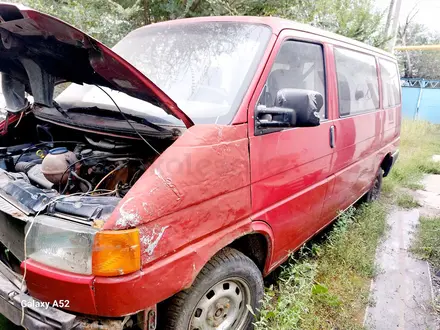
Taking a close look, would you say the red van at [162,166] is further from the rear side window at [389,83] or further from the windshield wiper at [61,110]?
the rear side window at [389,83]

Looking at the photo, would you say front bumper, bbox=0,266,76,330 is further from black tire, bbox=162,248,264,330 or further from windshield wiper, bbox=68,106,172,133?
windshield wiper, bbox=68,106,172,133

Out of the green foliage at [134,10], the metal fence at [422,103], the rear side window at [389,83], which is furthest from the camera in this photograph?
the metal fence at [422,103]

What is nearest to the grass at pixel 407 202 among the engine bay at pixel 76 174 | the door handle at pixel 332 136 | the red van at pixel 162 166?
the red van at pixel 162 166

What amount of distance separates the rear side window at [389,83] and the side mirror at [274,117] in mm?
3143

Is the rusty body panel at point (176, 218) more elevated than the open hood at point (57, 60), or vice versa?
the open hood at point (57, 60)

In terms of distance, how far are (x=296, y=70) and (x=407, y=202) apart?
405 centimetres

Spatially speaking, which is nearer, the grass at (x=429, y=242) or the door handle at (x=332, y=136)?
the door handle at (x=332, y=136)

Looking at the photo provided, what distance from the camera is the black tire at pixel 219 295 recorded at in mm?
1856

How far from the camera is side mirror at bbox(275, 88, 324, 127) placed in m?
2.04

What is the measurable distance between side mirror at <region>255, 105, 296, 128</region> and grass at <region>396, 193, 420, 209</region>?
14.3 feet

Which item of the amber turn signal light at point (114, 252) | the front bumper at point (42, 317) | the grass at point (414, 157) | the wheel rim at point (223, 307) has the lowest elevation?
the grass at point (414, 157)

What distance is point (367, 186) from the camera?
459cm

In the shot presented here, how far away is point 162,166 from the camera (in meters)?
1.64

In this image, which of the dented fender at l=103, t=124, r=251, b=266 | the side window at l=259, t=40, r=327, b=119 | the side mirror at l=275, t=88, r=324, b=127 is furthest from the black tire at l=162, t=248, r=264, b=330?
the side window at l=259, t=40, r=327, b=119
